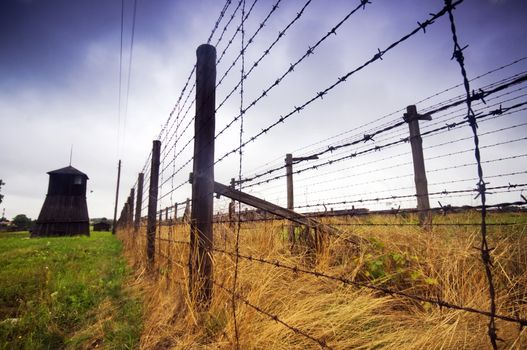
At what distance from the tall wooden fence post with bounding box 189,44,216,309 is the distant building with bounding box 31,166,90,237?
97.6 ft

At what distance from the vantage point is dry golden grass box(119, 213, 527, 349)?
70.9 inches

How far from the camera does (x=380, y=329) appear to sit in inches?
78.1

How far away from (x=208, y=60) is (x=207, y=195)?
142 cm

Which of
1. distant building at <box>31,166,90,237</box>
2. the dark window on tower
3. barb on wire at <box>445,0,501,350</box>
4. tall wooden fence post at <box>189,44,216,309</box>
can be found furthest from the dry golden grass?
the dark window on tower

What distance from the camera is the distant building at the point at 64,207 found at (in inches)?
1029

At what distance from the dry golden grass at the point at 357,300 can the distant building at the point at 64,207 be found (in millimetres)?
28656

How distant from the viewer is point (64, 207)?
89.8 feet

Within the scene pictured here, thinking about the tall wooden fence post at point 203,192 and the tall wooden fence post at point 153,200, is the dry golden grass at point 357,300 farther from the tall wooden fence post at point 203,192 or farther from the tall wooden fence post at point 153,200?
the tall wooden fence post at point 153,200

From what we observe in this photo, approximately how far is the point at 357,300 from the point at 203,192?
5.26ft

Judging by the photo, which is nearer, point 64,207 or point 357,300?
point 357,300

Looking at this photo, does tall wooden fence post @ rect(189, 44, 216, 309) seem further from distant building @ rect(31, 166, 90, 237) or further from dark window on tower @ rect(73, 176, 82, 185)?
dark window on tower @ rect(73, 176, 82, 185)

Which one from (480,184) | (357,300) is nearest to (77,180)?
(357,300)

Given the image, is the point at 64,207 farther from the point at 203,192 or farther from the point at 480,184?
the point at 480,184

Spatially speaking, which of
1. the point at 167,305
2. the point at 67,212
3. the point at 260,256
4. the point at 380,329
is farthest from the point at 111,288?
the point at 67,212
